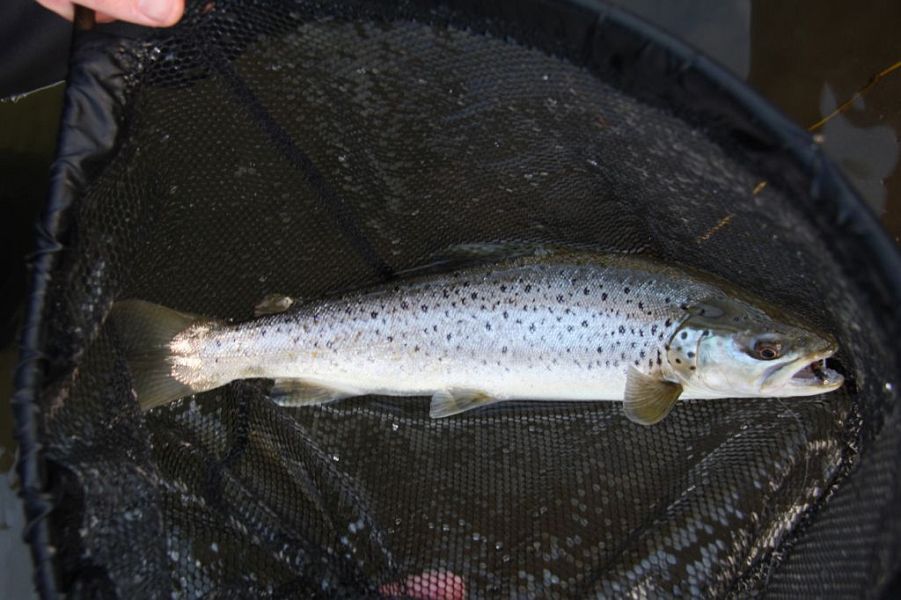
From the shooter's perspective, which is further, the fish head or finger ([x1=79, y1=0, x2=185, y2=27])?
the fish head

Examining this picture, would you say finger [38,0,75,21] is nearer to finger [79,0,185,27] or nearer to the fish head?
finger [79,0,185,27]

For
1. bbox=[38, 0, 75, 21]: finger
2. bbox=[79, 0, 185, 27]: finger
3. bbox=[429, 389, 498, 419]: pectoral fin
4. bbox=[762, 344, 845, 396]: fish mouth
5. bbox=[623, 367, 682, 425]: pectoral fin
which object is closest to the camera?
bbox=[79, 0, 185, 27]: finger

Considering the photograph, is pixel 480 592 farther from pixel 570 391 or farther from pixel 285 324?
pixel 285 324

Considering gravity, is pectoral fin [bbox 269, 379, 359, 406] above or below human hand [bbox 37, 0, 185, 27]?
below

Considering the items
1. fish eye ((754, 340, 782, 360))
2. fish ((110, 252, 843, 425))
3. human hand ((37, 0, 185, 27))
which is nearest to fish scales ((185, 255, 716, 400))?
fish ((110, 252, 843, 425))

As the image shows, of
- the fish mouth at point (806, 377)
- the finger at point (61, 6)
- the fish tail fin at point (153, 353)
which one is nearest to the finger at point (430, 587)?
the fish tail fin at point (153, 353)

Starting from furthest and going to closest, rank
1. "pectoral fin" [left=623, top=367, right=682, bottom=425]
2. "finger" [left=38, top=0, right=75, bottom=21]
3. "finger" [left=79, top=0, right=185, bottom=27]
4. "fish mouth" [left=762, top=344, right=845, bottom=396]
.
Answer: "pectoral fin" [left=623, top=367, right=682, bottom=425] → "fish mouth" [left=762, top=344, right=845, bottom=396] → "finger" [left=38, top=0, right=75, bottom=21] → "finger" [left=79, top=0, right=185, bottom=27]
